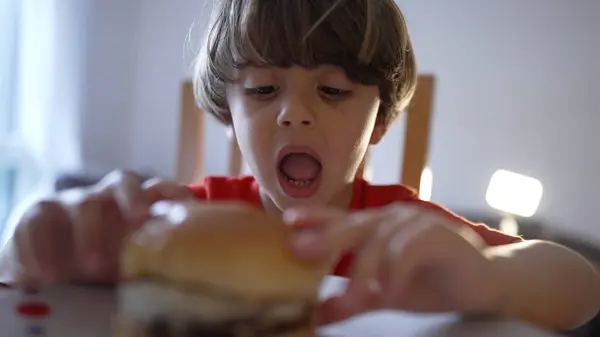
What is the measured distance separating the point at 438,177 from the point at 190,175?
0.82 m

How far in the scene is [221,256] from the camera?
350mm

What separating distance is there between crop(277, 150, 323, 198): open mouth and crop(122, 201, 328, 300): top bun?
392 millimetres

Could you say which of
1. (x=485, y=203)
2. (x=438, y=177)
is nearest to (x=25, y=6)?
(x=438, y=177)

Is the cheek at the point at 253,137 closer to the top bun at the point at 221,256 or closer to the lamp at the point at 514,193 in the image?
the top bun at the point at 221,256

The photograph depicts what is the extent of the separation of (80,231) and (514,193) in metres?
1.72

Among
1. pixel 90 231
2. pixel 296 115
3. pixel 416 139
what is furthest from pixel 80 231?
pixel 416 139

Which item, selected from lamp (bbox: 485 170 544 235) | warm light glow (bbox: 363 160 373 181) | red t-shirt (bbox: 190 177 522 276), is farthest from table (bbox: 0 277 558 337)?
lamp (bbox: 485 170 544 235)

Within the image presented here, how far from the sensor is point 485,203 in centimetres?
205

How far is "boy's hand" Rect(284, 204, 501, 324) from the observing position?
1.30ft

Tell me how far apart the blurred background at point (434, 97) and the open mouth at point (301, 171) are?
94 centimetres

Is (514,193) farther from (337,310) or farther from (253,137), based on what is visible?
(337,310)

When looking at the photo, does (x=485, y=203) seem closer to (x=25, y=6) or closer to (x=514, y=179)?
(x=514, y=179)

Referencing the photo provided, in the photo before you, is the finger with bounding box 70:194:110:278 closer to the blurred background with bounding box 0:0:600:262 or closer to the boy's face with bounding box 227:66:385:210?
the boy's face with bounding box 227:66:385:210

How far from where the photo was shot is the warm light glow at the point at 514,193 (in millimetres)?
1995
